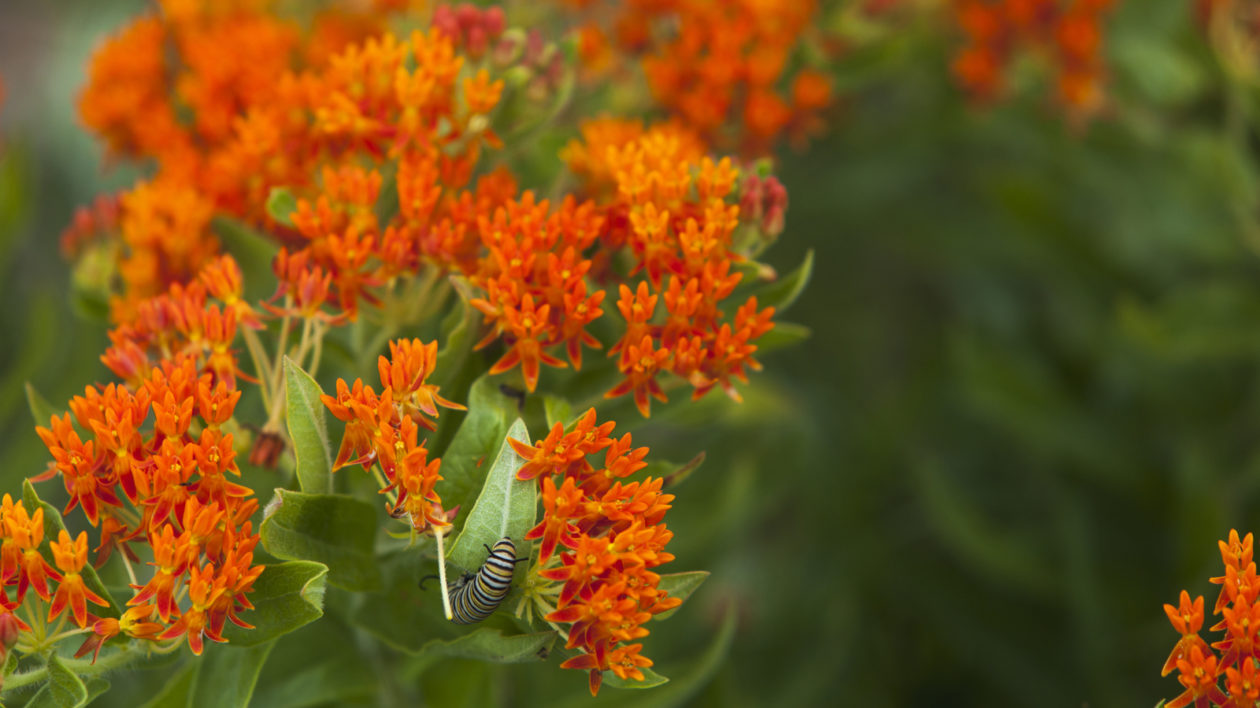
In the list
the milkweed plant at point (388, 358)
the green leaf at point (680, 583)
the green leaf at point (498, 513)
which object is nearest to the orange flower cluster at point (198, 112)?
the milkweed plant at point (388, 358)

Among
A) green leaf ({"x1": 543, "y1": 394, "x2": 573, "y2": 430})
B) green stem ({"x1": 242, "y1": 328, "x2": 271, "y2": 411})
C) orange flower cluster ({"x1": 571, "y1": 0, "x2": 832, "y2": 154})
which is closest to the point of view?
green leaf ({"x1": 543, "y1": 394, "x2": 573, "y2": 430})

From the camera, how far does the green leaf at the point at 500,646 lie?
128cm

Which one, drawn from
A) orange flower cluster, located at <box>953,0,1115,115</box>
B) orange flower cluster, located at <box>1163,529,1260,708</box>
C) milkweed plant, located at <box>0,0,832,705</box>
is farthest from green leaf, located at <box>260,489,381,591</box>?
orange flower cluster, located at <box>953,0,1115,115</box>

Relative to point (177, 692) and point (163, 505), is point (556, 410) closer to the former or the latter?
point (163, 505)

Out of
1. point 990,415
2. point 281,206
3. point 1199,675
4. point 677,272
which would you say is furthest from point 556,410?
point 990,415

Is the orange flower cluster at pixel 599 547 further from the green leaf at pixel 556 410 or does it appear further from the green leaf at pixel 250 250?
the green leaf at pixel 250 250

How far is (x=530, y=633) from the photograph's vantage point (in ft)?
4.28

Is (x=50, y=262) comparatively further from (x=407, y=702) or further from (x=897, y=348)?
(x=897, y=348)

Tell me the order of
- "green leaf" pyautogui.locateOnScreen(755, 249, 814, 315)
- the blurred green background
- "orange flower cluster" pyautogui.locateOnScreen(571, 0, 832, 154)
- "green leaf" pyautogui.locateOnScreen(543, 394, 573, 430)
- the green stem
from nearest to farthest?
"green leaf" pyautogui.locateOnScreen(543, 394, 573, 430), the green stem, "green leaf" pyautogui.locateOnScreen(755, 249, 814, 315), "orange flower cluster" pyautogui.locateOnScreen(571, 0, 832, 154), the blurred green background

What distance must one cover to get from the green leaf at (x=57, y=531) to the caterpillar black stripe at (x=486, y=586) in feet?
1.43

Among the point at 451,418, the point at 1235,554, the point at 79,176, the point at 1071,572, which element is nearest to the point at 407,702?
the point at 451,418

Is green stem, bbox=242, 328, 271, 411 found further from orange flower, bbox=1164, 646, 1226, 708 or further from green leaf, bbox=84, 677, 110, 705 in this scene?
orange flower, bbox=1164, 646, 1226, 708

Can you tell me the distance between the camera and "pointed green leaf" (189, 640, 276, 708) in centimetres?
139

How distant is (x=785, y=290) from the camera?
1688 millimetres
